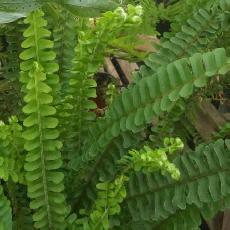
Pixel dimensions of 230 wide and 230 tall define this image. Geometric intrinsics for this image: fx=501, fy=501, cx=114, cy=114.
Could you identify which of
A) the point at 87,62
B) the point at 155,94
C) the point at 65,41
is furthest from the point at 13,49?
the point at 155,94

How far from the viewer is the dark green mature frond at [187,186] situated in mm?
775

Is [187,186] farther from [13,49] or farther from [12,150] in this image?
[13,49]

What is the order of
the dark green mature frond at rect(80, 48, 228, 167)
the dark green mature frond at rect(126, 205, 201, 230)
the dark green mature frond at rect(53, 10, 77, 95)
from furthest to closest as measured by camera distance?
the dark green mature frond at rect(53, 10, 77, 95), the dark green mature frond at rect(126, 205, 201, 230), the dark green mature frond at rect(80, 48, 228, 167)

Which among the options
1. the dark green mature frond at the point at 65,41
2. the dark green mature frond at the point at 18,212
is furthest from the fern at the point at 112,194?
the dark green mature frond at the point at 65,41

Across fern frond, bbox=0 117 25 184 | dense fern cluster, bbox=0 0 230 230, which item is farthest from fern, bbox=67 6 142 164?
fern frond, bbox=0 117 25 184

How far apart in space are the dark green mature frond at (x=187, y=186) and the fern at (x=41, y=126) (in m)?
0.13

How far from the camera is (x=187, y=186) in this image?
0.80 meters

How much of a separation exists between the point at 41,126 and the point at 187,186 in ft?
0.82

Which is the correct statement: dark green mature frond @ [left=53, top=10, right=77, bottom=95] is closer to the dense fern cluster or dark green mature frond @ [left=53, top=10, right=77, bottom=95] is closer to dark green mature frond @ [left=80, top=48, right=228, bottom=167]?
the dense fern cluster

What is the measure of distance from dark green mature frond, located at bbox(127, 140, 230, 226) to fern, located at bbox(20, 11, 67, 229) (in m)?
0.13

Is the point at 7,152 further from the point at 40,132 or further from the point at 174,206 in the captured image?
the point at 174,206

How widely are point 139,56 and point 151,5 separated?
13cm

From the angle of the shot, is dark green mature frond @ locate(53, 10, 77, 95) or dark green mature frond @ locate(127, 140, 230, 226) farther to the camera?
dark green mature frond @ locate(53, 10, 77, 95)

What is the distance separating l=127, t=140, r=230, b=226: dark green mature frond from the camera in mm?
775
